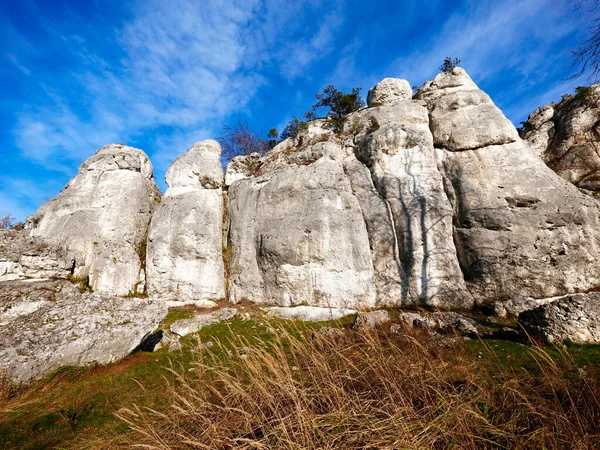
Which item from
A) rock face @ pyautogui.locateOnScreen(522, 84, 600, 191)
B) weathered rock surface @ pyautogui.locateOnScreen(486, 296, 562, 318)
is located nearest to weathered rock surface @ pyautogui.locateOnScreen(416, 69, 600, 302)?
weathered rock surface @ pyautogui.locateOnScreen(486, 296, 562, 318)

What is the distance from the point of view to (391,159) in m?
21.3

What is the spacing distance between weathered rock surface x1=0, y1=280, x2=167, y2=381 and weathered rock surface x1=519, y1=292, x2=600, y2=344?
44.5 ft

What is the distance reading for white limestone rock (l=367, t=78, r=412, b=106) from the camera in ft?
92.2

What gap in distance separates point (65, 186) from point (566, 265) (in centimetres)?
3587

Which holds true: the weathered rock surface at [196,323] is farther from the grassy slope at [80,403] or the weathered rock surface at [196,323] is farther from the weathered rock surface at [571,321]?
the weathered rock surface at [571,321]

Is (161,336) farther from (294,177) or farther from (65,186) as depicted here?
(65,186)

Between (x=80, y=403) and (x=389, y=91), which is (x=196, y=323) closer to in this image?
(x=80, y=403)

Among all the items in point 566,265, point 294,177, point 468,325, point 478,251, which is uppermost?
point 294,177

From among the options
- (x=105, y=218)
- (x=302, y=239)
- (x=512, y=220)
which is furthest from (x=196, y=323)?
(x=512, y=220)

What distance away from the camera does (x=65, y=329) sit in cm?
882

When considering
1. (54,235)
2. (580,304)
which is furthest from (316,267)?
(54,235)

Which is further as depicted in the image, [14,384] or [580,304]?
[580,304]

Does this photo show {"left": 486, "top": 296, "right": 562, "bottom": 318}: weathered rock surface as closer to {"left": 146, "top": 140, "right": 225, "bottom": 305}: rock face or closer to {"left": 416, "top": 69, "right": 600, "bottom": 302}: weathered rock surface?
{"left": 416, "top": 69, "right": 600, "bottom": 302}: weathered rock surface

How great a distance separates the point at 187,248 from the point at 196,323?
309 inches
